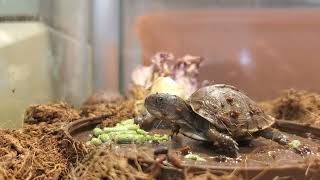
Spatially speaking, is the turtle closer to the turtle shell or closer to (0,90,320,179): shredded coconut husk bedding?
the turtle shell

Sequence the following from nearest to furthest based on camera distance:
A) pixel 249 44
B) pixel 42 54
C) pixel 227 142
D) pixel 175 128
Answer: pixel 227 142
pixel 175 128
pixel 42 54
pixel 249 44

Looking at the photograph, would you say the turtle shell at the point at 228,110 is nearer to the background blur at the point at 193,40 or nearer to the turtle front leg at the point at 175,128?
the turtle front leg at the point at 175,128

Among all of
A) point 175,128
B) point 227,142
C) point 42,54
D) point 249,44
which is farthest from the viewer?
point 249,44

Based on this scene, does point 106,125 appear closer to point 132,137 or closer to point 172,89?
point 132,137

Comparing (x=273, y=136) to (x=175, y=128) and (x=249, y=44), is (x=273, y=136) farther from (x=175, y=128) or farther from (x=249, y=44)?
(x=249, y=44)

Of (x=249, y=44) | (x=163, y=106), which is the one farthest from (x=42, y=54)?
(x=249, y=44)

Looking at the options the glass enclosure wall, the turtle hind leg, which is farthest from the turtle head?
the glass enclosure wall

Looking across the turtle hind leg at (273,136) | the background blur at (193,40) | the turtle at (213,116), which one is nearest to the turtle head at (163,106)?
the turtle at (213,116)

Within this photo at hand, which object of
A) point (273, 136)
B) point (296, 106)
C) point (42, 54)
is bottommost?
point (296, 106)
